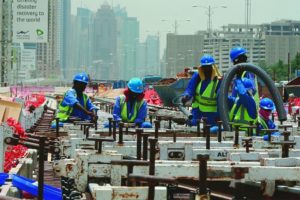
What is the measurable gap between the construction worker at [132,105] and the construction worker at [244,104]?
1499mm

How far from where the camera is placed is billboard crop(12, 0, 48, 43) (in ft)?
157

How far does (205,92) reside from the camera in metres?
15.8

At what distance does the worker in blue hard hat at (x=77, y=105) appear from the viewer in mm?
16641

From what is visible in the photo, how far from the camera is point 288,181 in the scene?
8266 millimetres

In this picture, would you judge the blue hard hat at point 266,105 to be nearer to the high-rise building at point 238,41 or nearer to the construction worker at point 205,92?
the construction worker at point 205,92

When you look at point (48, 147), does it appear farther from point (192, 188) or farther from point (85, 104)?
point (85, 104)

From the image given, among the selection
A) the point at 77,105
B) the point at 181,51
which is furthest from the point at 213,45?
the point at 77,105

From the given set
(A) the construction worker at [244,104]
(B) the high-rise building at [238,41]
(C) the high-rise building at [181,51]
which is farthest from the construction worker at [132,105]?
(C) the high-rise building at [181,51]

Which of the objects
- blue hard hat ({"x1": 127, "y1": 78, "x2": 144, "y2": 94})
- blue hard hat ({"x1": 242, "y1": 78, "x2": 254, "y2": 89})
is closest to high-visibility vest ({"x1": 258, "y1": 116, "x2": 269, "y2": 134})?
blue hard hat ({"x1": 242, "y1": 78, "x2": 254, "y2": 89})

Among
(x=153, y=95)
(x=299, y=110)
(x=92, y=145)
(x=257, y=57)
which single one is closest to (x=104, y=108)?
(x=153, y=95)

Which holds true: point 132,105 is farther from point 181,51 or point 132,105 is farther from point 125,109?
point 181,51

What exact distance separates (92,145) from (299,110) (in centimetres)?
1365

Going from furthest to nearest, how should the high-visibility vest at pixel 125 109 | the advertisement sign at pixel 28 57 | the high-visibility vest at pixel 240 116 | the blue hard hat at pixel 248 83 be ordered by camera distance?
the advertisement sign at pixel 28 57
the high-visibility vest at pixel 125 109
the blue hard hat at pixel 248 83
the high-visibility vest at pixel 240 116

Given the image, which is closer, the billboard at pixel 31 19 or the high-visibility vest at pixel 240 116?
the high-visibility vest at pixel 240 116
